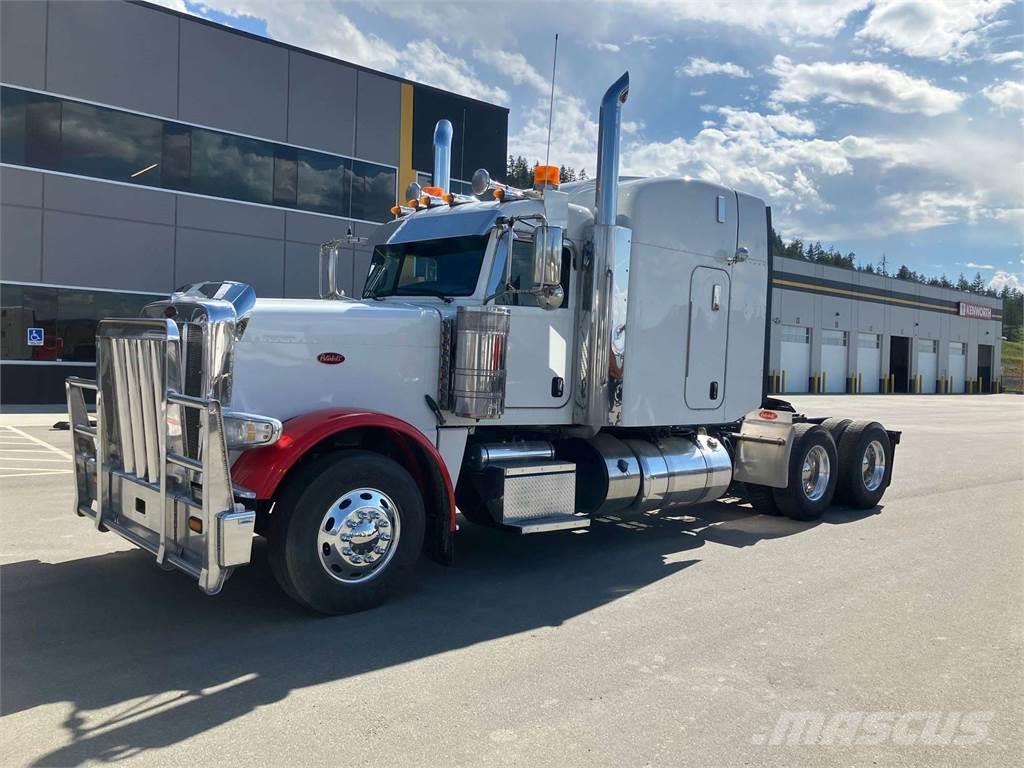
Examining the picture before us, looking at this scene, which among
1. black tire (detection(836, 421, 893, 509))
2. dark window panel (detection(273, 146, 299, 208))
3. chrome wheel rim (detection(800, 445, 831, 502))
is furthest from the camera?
dark window panel (detection(273, 146, 299, 208))

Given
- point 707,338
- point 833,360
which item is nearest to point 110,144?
point 707,338

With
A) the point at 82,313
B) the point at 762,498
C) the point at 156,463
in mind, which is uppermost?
the point at 82,313

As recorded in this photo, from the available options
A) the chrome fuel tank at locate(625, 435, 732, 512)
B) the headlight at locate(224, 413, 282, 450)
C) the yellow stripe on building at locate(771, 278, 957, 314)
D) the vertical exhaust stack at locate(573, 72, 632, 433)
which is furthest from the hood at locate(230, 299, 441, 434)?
the yellow stripe on building at locate(771, 278, 957, 314)

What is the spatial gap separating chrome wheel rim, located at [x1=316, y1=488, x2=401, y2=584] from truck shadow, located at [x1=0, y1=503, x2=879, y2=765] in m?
0.31

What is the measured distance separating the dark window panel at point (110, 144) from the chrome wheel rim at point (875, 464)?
1748 cm

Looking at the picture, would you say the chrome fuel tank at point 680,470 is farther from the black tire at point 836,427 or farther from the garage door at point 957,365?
the garage door at point 957,365

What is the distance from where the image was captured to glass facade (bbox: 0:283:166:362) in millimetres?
18703

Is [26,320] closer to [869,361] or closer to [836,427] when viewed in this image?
[836,427]

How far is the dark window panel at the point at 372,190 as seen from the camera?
23297mm

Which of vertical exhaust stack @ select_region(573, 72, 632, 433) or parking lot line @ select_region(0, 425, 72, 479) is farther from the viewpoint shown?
parking lot line @ select_region(0, 425, 72, 479)

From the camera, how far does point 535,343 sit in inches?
254

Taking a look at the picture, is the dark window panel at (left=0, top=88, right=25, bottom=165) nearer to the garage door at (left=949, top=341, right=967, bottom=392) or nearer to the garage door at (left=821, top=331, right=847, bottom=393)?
the garage door at (left=821, top=331, right=847, bottom=393)

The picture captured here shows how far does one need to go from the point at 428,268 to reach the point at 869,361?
1965 inches

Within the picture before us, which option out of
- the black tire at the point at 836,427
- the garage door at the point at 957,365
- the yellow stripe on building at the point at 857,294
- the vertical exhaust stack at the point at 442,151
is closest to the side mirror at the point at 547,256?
the vertical exhaust stack at the point at 442,151
